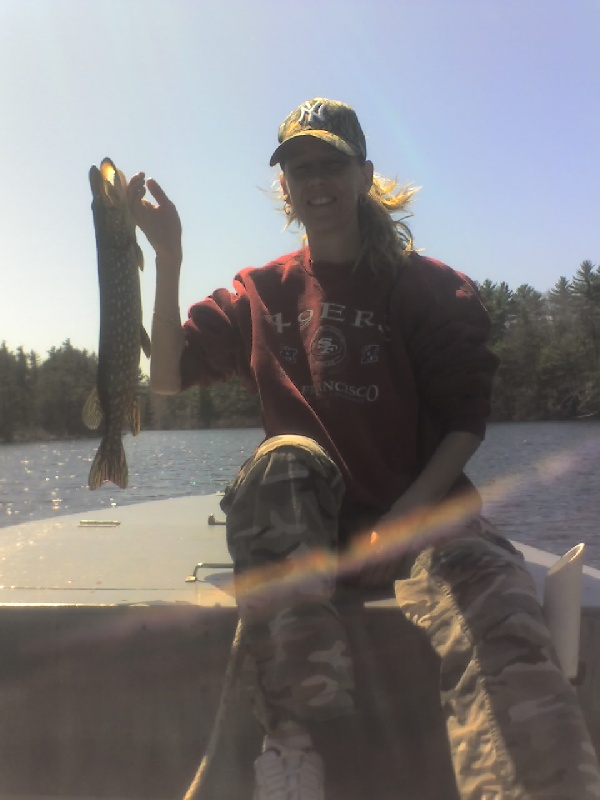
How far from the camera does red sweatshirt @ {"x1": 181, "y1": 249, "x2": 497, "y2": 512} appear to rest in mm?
2311

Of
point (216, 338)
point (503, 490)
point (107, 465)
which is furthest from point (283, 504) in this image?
point (503, 490)

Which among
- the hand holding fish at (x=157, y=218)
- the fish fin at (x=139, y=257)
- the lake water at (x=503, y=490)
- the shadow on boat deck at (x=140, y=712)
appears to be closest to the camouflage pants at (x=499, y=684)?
the shadow on boat deck at (x=140, y=712)

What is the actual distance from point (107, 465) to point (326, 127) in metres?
1.33

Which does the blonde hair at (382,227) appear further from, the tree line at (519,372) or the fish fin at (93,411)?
the tree line at (519,372)

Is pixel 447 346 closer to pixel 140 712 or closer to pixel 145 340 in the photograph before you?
pixel 145 340

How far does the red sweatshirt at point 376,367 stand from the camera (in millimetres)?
2311

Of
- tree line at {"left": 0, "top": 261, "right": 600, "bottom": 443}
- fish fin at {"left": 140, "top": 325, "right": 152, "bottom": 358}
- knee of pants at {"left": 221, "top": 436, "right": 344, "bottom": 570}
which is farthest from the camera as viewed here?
tree line at {"left": 0, "top": 261, "right": 600, "bottom": 443}

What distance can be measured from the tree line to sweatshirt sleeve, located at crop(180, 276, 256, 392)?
44.4 m

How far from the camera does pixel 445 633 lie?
5.79 ft

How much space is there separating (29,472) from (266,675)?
29.5 metres

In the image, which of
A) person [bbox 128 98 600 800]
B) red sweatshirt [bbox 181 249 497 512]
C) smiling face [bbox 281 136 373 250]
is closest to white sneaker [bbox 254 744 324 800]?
person [bbox 128 98 600 800]

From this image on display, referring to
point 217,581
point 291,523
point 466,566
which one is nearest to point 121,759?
point 217,581

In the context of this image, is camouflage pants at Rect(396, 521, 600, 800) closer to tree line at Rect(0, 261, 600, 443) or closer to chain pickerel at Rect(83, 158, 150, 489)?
chain pickerel at Rect(83, 158, 150, 489)

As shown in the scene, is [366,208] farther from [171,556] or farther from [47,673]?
[47,673]
